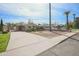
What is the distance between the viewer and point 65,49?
2.80m

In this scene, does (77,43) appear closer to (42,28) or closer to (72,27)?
(72,27)

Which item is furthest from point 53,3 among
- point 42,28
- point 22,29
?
point 22,29

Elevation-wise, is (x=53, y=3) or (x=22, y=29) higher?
(x=53, y=3)

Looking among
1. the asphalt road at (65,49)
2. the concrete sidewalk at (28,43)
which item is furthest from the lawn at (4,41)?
the asphalt road at (65,49)

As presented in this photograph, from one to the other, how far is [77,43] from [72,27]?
0.77 feet

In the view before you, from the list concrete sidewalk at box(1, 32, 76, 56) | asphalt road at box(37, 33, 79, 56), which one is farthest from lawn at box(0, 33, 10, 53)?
asphalt road at box(37, 33, 79, 56)

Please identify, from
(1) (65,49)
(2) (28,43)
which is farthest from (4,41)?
(1) (65,49)

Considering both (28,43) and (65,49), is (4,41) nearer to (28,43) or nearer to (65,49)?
(28,43)

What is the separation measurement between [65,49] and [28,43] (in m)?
0.51

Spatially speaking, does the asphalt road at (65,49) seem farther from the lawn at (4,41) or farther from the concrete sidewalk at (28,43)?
the lawn at (4,41)

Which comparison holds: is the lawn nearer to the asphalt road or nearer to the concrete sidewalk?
the concrete sidewalk

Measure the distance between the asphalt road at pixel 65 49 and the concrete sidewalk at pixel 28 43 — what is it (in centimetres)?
6

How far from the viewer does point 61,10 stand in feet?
9.33

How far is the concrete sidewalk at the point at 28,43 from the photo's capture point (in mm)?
2807
